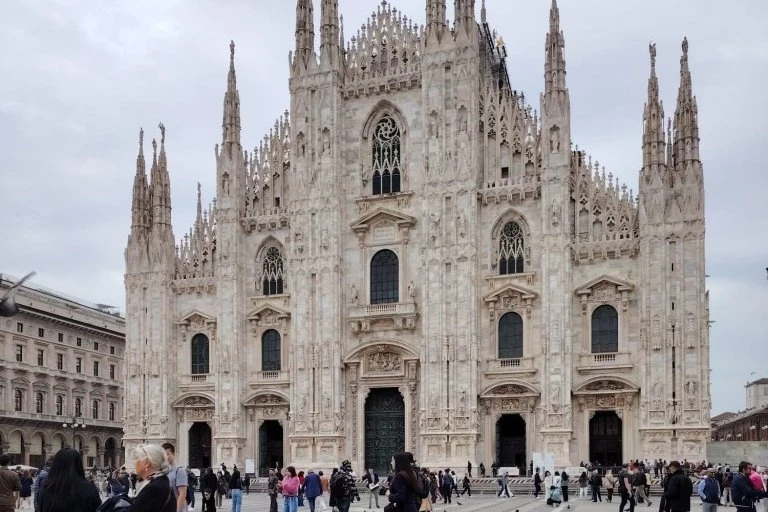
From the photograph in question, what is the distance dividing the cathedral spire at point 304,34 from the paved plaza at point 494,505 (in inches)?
902

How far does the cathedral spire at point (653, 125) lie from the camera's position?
145 ft

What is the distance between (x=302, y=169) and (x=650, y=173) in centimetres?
1700

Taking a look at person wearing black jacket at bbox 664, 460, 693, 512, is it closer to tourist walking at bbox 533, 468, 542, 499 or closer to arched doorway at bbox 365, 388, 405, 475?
tourist walking at bbox 533, 468, 542, 499

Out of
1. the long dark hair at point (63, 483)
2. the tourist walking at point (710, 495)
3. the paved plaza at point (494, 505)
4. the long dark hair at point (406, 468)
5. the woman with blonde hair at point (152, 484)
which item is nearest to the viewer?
the woman with blonde hair at point (152, 484)

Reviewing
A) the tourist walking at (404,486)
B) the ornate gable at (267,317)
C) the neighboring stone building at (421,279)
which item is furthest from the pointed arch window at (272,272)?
the tourist walking at (404,486)

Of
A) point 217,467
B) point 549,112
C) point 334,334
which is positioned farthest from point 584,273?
point 217,467

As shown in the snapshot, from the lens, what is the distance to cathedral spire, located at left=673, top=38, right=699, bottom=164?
4384cm

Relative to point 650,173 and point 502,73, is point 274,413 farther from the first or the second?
point 502,73

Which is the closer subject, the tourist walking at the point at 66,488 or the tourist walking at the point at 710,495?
the tourist walking at the point at 66,488

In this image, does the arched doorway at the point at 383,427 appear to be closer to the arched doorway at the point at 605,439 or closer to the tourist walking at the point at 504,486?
the tourist walking at the point at 504,486

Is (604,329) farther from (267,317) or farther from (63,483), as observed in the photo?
(63,483)

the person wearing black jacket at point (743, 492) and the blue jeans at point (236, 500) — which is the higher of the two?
the person wearing black jacket at point (743, 492)

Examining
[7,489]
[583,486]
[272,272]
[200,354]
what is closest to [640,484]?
[583,486]

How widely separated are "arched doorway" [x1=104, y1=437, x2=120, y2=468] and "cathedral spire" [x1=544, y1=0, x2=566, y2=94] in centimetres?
4508
